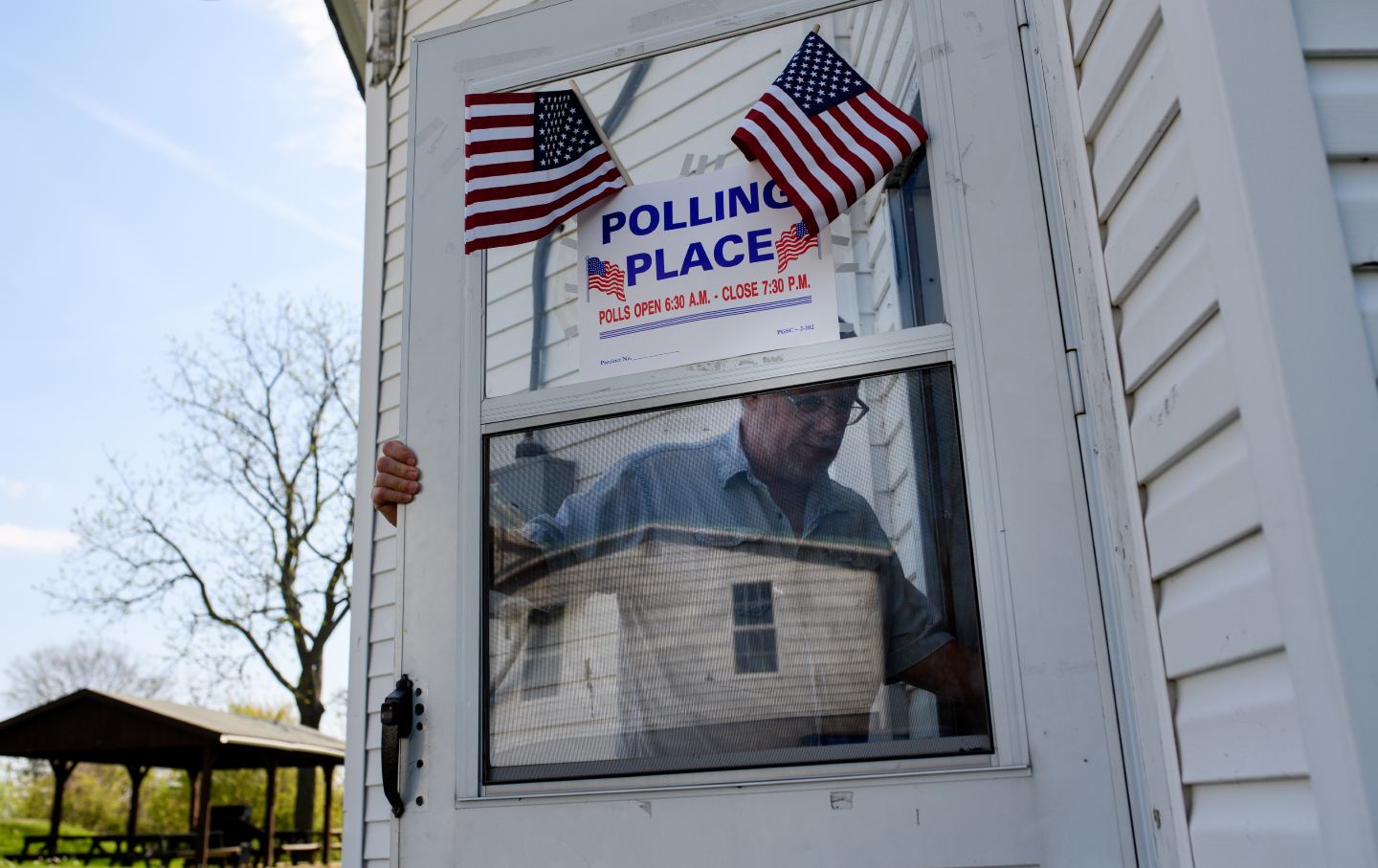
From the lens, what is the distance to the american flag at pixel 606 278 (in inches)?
79.7

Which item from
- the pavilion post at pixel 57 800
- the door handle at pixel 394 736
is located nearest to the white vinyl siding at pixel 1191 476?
the door handle at pixel 394 736

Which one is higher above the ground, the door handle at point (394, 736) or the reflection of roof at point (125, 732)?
the reflection of roof at point (125, 732)

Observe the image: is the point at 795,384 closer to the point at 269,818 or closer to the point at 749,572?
the point at 749,572

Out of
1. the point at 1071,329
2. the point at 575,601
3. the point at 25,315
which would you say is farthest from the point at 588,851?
the point at 25,315

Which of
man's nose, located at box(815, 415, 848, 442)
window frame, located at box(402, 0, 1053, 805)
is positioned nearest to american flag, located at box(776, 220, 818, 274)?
window frame, located at box(402, 0, 1053, 805)

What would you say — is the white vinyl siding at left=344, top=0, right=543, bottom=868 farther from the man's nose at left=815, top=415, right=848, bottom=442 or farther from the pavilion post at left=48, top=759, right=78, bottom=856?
the pavilion post at left=48, top=759, right=78, bottom=856

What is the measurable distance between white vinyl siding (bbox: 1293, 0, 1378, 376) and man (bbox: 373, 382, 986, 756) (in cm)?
81

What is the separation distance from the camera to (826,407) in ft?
5.99

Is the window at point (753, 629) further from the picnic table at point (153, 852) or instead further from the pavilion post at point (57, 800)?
the pavilion post at point (57, 800)

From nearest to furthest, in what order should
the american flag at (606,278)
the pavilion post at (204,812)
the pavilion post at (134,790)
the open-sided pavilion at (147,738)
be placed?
1. the american flag at (606,278)
2. the pavilion post at (204,812)
3. the open-sided pavilion at (147,738)
4. the pavilion post at (134,790)

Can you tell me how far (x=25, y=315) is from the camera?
31125 millimetres

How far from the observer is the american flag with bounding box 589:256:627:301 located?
6.64ft

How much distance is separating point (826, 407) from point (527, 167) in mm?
826

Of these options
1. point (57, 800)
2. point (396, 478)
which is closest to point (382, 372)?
point (396, 478)
